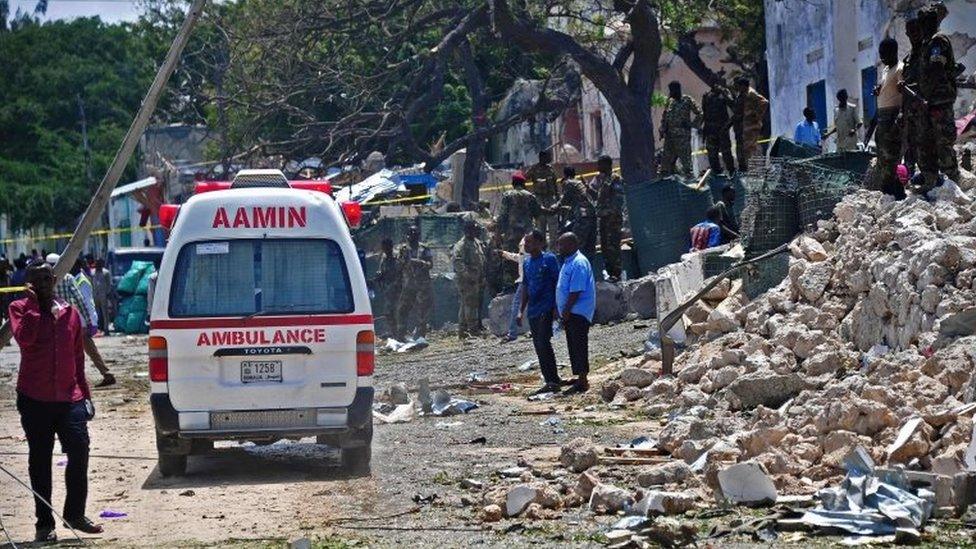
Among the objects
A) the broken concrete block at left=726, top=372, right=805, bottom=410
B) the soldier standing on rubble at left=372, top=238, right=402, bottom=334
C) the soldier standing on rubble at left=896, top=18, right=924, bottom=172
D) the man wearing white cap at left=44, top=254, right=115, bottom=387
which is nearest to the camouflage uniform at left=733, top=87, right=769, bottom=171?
the soldier standing on rubble at left=372, top=238, right=402, bottom=334

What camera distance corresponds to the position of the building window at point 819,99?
29.6 m

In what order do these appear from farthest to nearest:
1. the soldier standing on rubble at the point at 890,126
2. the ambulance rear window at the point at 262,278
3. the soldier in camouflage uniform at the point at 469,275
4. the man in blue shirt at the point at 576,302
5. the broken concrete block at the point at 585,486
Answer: the soldier in camouflage uniform at the point at 469,275 < the man in blue shirt at the point at 576,302 < the soldier standing on rubble at the point at 890,126 < the ambulance rear window at the point at 262,278 < the broken concrete block at the point at 585,486

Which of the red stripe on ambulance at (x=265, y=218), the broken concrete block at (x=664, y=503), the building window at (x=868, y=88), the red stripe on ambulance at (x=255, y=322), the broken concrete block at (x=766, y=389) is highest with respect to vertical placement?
the building window at (x=868, y=88)

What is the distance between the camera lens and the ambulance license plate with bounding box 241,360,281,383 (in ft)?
38.4

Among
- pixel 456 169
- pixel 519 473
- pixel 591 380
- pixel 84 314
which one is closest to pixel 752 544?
pixel 519 473

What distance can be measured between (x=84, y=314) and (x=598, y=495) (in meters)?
11.4

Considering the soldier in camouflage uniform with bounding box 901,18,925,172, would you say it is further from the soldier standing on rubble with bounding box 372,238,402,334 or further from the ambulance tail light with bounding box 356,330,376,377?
the soldier standing on rubble with bounding box 372,238,402,334

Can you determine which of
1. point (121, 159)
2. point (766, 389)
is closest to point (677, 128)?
point (121, 159)

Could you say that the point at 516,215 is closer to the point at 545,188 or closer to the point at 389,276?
the point at 545,188

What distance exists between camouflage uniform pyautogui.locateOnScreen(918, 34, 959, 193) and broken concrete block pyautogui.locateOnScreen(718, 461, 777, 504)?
5.84 meters

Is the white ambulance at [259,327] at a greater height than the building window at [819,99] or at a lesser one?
lesser

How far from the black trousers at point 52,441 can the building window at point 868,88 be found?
19350 mm

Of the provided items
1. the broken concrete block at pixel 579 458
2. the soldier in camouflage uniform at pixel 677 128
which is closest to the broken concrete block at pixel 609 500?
the broken concrete block at pixel 579 458

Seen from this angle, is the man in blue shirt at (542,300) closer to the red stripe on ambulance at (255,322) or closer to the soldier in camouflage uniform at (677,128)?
the red stripe on ambulance at (255,322)
